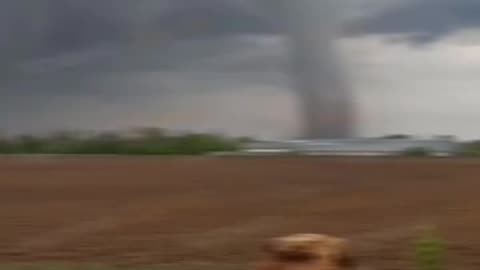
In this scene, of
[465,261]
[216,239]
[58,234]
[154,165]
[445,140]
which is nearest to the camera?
[465,261]

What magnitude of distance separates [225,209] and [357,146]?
3423 cm

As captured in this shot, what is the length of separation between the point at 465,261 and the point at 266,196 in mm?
10995

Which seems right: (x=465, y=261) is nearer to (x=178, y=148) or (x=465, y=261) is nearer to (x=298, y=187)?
(x=298, y=187)

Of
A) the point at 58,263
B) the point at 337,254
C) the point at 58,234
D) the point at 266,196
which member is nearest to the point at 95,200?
the point at 266,196

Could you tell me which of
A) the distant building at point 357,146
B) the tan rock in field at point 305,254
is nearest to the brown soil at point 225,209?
the tan rock in field at point 305,254

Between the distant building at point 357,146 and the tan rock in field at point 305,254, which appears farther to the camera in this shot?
the distant building at point 357,146

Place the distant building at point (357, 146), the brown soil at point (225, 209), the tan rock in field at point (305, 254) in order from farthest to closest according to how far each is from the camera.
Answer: the distant building at point (357, 146) < the brown soil at point (225, 209) < the tan rock in field at point (305, 254)

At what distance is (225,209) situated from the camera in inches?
1083

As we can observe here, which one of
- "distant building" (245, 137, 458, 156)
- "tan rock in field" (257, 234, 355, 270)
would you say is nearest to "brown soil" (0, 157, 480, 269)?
"tan rock in field" (257, 234, 355, 270)

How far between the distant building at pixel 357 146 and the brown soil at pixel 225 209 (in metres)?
14.4

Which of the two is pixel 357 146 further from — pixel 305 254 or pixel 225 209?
pixel 305 254

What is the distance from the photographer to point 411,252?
19.9 metres

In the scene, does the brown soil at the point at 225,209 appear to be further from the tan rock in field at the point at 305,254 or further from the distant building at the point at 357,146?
the distant building at the point at 357,146

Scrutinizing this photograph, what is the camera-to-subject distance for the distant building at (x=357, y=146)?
5529cm
